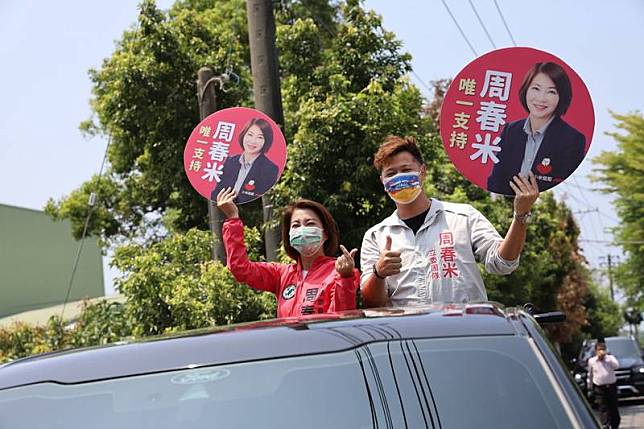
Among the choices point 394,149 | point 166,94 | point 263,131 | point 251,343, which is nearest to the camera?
point 251,343

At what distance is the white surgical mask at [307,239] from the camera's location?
5.41 metres

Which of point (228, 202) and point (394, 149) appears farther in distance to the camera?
point (228, 202)

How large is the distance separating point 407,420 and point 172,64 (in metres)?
14.5

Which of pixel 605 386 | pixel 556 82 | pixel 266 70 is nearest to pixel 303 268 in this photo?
pixel 556 82

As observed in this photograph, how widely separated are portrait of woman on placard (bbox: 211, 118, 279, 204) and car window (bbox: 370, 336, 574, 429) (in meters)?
3.52

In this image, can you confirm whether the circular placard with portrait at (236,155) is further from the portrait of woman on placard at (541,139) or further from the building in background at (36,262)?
the building in background at (36,262)

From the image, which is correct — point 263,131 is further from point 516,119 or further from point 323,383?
point 323,383

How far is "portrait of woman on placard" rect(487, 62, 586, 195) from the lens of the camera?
514 cm

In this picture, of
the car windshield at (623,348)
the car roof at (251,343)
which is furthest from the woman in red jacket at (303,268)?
the car windshield at (623,348)

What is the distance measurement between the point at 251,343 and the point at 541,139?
9.32ft

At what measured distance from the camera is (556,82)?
17.4 feet

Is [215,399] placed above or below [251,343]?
below

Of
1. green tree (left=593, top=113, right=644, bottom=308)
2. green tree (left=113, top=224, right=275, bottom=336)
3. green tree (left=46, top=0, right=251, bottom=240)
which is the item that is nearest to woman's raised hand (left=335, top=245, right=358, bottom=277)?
green tree (left=113, top=224, right=275, bottom=336)

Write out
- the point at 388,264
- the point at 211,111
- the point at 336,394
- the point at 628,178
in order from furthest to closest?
the point at 628,178
the point at 211,111
the point at 388,264
the point at 336,394
